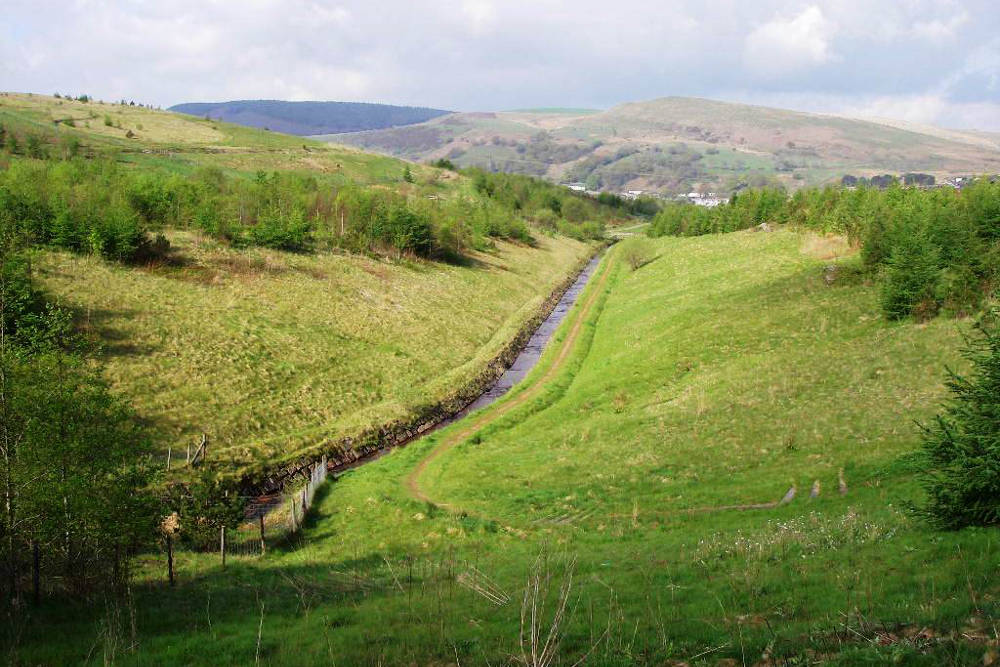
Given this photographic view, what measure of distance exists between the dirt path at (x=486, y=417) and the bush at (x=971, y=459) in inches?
762

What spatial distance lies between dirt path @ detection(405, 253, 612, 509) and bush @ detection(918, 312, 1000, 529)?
19.4m

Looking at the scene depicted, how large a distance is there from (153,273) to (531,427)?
134 ft

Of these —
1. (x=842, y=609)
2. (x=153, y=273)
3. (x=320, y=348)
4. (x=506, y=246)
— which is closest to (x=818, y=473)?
(x=842, y=609)

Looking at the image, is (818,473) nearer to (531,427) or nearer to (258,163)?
(531,427)

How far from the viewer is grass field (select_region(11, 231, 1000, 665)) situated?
11.4 metres

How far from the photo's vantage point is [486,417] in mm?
44562

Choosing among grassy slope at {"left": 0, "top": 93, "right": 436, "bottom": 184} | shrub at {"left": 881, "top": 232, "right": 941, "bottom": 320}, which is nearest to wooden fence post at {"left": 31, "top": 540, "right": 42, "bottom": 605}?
shrub at {"left": 881, "top": 232, "right": 941, "bottom": 320}

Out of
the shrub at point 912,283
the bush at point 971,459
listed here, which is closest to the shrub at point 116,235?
the bush at point 971,459

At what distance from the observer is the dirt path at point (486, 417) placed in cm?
3300

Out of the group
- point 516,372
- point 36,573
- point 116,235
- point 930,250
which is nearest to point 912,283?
point 930,250

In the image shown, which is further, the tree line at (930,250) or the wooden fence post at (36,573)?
the tree line at (930,250)

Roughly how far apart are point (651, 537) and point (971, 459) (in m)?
10.6

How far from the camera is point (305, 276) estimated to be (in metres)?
71.4

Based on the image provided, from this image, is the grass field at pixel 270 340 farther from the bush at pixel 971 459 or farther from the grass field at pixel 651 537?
the bush at pixel 971 459
